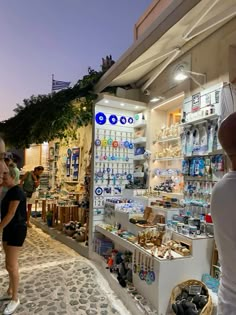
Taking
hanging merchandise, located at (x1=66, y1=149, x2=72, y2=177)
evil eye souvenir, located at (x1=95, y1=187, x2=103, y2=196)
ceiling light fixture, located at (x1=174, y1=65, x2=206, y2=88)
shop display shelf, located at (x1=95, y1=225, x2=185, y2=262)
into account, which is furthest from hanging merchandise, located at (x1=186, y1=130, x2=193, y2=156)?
hanging merchandise, located at (x1=66, y1=149, x2=72, y2=177)

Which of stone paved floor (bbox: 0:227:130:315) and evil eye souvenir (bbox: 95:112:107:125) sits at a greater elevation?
evil eye souvenir (bbox: 95:112:107:125)

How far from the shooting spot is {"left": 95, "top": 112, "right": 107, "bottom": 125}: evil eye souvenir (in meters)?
4.24

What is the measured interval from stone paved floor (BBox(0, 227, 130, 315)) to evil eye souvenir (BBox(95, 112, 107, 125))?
87.6 inches

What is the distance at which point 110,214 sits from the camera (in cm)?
404

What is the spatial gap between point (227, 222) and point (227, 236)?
2.0 inches

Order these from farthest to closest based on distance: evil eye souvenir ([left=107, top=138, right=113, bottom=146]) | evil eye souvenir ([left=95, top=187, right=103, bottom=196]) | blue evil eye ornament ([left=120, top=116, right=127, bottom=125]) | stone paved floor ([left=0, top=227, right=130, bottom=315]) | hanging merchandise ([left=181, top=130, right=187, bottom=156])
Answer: blue evil eye ornament ([left=120, top=116, right=127, bottom=125]) < evil eye souvenir ([left=107, top=138, right=113, bottom=146]) < evil eye souvenir ([left=95, top=187, right=103, bottom=196]) < hanging merchandise ([left=181, top=130, right=187, bottom=156]) < stone paved floor ([left=0, top=227, right=130, bottom=315])

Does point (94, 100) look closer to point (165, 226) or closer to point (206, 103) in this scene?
point (206, 103)

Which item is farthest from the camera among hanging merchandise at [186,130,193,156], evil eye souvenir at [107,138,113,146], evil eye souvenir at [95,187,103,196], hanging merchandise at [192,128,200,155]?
evil eye souvenir at [107,138,113,146]

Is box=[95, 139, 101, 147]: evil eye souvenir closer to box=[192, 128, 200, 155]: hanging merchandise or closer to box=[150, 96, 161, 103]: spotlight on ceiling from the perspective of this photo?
box=[150, 96, 161, 103]: spotlight on ceiling

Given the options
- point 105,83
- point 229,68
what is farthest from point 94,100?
point 229,68

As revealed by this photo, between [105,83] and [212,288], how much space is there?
305cm

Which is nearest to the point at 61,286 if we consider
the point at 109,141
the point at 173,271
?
the point at 173,271

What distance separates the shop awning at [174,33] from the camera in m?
2.42

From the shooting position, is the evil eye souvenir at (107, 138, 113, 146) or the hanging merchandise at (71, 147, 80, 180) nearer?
the evil eye souvenir at (107, 138, 113, 146)
